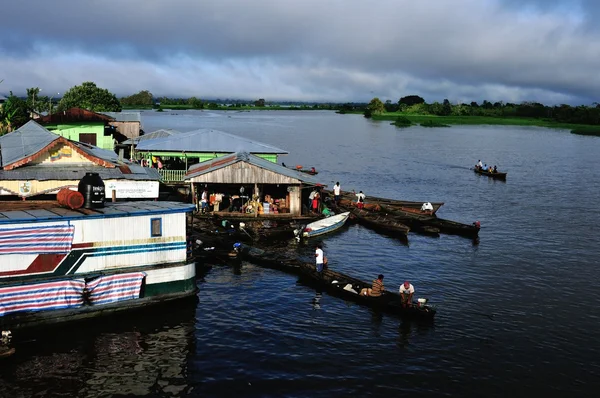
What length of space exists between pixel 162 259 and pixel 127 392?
279 inches

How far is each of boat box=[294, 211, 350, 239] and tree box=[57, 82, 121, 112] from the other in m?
81.1

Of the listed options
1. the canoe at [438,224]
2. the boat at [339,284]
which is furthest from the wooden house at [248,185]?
the canoe at [438,224]

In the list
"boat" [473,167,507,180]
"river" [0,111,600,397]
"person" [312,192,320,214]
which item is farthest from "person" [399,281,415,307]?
"boat" [473,167,507,180]

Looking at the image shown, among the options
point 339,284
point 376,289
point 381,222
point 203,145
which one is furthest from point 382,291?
point 203,145

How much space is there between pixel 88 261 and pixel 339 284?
533 inches

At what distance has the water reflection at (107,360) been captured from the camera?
20.1m

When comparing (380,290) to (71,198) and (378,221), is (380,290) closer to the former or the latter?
(71,198)

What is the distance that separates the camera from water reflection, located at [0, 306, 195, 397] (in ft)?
65.8

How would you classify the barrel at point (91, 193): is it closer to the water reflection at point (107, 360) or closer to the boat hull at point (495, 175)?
the water reflection at point (107, 360)

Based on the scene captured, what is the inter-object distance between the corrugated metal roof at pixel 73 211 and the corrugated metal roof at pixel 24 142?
9.00m

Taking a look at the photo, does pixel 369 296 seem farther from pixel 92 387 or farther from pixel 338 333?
pixel 92 387

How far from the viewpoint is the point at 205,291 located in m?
30.2

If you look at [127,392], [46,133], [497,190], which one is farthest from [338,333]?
[497,190]

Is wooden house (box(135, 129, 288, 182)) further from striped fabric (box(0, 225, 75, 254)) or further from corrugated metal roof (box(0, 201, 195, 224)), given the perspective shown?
striped fabric (box(0, 225, 75, 254))
